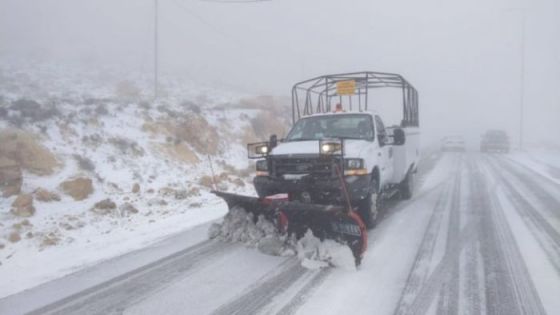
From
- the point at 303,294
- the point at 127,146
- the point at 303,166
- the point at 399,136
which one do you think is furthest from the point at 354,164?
the point at 127,146

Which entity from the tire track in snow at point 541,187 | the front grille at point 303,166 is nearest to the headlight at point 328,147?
the front grille at point 303,166

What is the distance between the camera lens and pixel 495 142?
29422 mm

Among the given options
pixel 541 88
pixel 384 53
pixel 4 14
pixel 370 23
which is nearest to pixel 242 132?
pixel 4 14

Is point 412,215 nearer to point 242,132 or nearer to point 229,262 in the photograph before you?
point 229,262

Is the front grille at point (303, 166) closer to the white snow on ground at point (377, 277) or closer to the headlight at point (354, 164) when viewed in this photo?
the headlight at point (354, 164)

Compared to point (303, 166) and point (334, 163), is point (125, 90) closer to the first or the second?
point (303, 166)

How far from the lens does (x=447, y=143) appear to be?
29.5 meters

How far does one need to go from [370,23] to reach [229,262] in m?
109

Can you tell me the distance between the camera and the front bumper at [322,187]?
655 centimetres

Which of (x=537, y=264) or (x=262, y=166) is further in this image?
(x=262, y=166)

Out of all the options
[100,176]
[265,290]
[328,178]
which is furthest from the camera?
[100,176]

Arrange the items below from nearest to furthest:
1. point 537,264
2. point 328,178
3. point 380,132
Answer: point 537,264 < point 328,178 < point 380,132

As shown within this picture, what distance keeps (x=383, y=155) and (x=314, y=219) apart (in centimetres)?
307

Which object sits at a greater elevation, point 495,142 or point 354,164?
point 495,142
